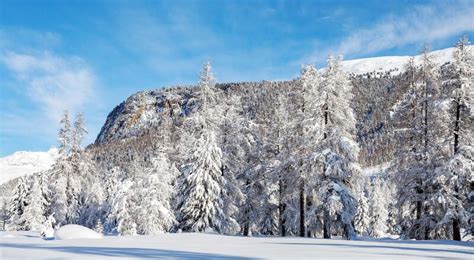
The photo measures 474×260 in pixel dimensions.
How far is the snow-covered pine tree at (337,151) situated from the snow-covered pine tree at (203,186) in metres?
8.12

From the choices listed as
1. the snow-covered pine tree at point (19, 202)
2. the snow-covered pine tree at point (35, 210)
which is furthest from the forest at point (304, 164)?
the snow-covered pine tree at point (19, 202)

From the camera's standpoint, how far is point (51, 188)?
43.4m

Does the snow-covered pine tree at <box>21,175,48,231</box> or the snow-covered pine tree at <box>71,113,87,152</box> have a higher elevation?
the snow-covered pine tree at <box>71,113,87,152</box>

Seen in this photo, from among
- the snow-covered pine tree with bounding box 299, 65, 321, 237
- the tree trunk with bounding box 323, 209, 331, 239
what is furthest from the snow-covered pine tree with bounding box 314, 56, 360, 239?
the snow-covered pine tree with bounding box 299, 65, 321, 237

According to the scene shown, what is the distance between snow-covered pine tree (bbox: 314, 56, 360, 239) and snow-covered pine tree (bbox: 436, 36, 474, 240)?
5416 mm

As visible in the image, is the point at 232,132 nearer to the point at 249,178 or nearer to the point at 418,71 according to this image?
the point at 249,178

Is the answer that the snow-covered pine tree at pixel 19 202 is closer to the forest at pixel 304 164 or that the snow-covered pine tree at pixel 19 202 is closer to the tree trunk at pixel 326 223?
the forest at pixel 304 164

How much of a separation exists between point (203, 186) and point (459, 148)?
17043mm

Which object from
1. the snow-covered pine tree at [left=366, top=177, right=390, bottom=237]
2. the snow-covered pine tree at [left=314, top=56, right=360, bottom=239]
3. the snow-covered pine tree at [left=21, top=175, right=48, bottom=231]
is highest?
the snow-covered pine tree at [left=314, top=56, right=360, bottom=239]

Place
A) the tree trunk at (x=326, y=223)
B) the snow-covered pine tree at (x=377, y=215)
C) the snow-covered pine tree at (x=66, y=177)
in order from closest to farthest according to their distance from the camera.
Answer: the tree trunk at (x=326, y=223) → the snow-covered pine tree at (x=66, y=177) → the snow-covered pine tree at (x=377, y=215)

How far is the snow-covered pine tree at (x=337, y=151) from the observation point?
2705 cm

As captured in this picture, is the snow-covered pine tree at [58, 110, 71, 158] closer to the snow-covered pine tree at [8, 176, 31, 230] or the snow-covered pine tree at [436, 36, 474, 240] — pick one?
the snow-covered pine tree at [8, 176, 31, 230]

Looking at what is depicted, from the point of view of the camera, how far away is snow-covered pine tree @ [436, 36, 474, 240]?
23.7m

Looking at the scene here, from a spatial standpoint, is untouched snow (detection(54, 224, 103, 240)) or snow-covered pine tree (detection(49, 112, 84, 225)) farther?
snow-covered pine tree (detection(49, 112, 84, 225))
